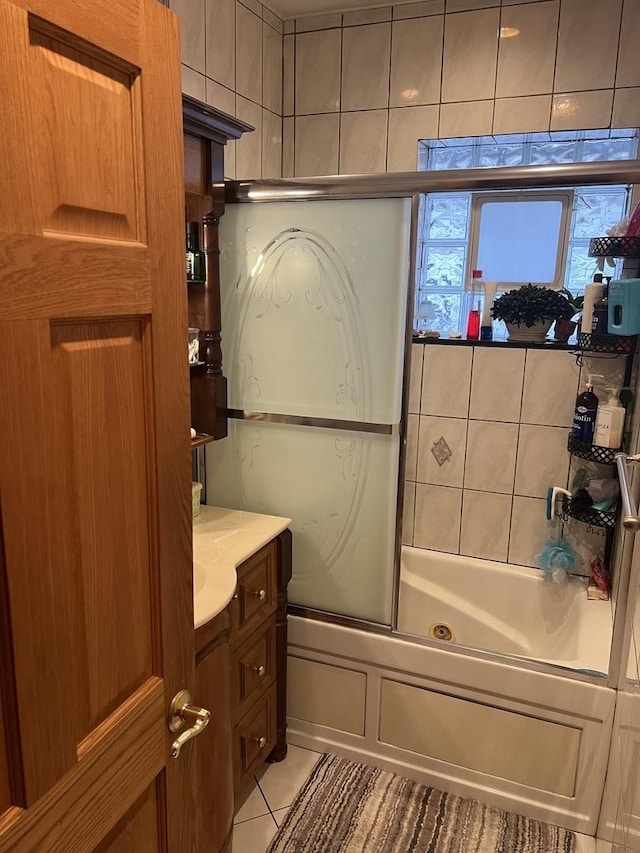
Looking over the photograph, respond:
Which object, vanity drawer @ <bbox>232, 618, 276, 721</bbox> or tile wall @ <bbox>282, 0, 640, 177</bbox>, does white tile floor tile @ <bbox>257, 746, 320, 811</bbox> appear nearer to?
vanity drawer @ <bbox>232, 618, 276, 721</bbox>

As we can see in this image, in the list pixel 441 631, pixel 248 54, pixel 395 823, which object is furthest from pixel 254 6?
pixel 395 823

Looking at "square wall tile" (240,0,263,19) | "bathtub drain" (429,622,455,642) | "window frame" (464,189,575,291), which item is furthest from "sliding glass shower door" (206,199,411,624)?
"window frame" (464,189,575,291)

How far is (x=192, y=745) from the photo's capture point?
107cm

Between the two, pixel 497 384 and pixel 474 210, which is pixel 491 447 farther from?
pixel 474 210

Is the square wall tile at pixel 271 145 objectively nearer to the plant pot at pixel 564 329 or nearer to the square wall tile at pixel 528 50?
the square wall tile at pixel 528 50

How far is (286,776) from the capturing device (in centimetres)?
217

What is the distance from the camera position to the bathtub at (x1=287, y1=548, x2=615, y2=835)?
194 cm

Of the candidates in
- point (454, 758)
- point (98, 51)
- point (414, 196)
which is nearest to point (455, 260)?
point (414, 196)

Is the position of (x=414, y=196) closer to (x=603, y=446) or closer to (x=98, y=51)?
(x=603, y=446)

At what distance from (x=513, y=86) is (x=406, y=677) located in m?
2.14

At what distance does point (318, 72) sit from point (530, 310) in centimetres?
131

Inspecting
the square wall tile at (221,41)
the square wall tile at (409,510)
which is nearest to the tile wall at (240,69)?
the square wall tile at (221,41)

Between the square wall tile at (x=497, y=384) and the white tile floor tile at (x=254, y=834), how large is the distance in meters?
1.66

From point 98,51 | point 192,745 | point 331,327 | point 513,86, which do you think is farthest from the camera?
point 513,86
